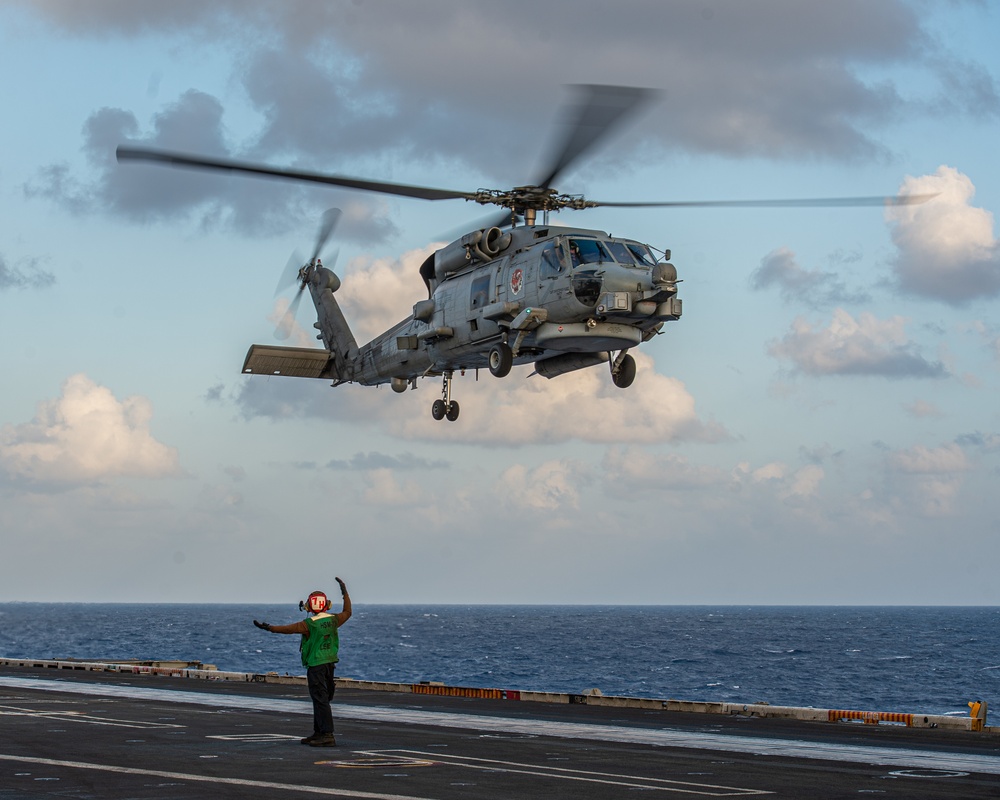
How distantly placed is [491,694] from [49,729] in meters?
11.2

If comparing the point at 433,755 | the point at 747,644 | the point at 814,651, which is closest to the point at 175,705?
the point at 433,755

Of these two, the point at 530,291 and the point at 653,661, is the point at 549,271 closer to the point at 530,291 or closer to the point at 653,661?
the point at 530,291

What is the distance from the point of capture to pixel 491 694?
2755 centimetres

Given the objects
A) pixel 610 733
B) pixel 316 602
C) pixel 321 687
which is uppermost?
pixel 316 602

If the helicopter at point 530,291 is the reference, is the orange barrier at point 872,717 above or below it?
below

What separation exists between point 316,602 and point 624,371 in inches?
523

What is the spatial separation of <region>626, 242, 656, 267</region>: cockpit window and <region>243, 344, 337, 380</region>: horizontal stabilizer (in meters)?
12.4

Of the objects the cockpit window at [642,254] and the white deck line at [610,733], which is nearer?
the white deck line at [610,733]

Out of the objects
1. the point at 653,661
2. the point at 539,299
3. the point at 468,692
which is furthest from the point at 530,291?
the point at 653,661

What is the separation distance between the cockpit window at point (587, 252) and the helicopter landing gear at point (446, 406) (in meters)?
5.84

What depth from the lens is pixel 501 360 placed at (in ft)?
91.0

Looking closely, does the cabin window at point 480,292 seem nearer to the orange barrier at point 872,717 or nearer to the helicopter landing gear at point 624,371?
the helicopter landing gear at point 624,371

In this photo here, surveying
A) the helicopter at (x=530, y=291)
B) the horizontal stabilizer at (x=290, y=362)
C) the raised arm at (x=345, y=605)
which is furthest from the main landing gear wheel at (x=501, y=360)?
the raised arm at (x=345, y=605)

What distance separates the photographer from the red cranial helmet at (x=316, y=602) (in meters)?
16.3
